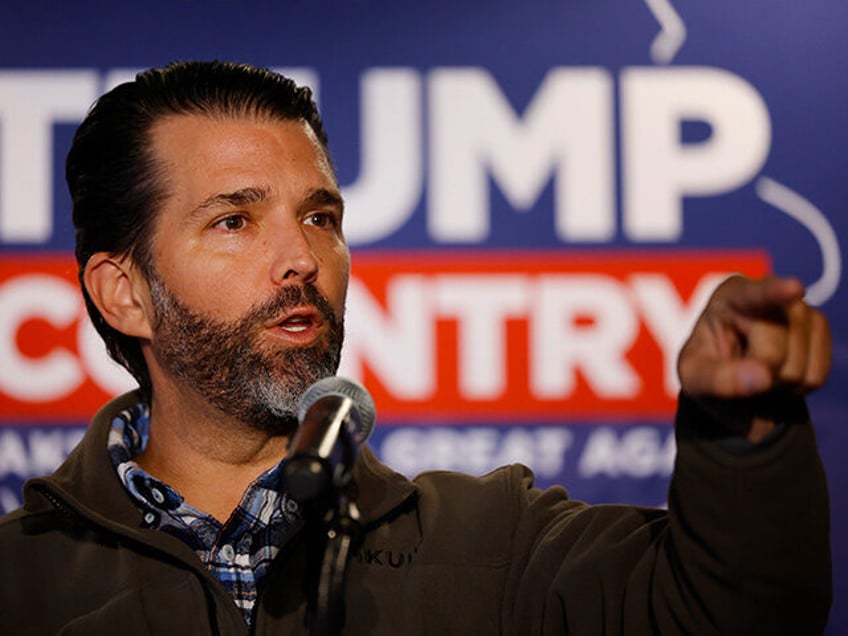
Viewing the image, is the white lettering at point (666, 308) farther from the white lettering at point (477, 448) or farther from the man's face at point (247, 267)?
the man's face at point (247, 267)

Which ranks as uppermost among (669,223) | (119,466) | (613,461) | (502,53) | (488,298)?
(502,53)

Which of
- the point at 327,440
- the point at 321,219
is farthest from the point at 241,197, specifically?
the point at 327,440

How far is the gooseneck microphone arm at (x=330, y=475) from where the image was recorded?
0.94 metres

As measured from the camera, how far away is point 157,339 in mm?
1830

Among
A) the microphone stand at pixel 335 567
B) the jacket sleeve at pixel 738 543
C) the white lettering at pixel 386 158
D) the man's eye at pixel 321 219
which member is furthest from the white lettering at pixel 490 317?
the microphone stand at pixel 335 567

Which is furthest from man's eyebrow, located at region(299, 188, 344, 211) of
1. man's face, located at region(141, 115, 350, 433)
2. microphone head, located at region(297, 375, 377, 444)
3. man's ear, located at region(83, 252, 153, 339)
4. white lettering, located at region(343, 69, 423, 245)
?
white lettering, located at region(343, 69, 423, 245)

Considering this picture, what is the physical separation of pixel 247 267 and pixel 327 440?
77 cm

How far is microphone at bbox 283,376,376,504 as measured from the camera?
93 centimetres

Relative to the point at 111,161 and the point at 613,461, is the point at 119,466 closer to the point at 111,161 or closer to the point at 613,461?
the point at 111,161

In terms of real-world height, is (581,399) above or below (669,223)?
below

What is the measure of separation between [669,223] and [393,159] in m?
0.73

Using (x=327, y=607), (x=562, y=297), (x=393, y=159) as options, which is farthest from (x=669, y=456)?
(x=327, y=607)

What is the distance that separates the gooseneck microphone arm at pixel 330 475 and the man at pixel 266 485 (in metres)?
0.36

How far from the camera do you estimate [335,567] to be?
1.03 m
